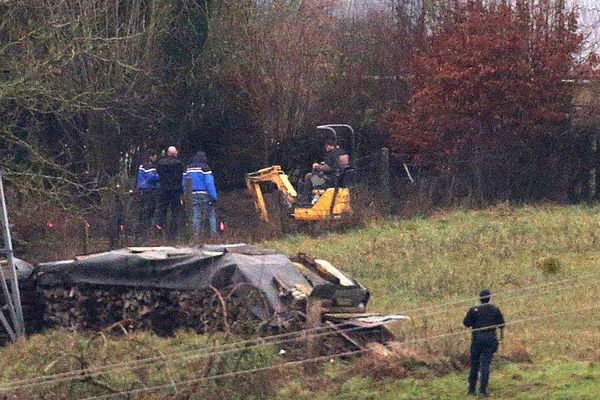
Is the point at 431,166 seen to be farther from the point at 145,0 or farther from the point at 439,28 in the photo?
the point at 145,0

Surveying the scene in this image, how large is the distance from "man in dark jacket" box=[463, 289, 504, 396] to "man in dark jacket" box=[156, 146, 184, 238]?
1398 centimetres

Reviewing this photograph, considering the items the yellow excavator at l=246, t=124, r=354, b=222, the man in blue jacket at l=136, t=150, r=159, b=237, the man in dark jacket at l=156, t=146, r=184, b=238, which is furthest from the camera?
the man in blue jacket at l=136, t=150, r=159, b=237

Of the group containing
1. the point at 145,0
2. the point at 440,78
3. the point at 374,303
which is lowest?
the point at 374,303

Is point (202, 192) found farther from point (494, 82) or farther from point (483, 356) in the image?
point (483, 356)

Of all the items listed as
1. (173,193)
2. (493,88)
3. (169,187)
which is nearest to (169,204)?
(173,193)

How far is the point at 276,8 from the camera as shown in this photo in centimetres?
3566

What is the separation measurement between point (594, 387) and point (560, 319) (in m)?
3.51

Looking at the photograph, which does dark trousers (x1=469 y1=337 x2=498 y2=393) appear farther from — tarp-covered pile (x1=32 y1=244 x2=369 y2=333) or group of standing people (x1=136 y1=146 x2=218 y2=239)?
group of standing people (x1=136 y1=146 x2=218 y2=239)

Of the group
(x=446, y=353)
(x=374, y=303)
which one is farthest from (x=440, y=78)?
(x=446, y=353)

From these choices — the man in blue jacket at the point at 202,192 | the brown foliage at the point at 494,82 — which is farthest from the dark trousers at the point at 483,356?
the brown foliage at the point at 494,82

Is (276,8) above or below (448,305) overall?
above

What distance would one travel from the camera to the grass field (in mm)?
13258

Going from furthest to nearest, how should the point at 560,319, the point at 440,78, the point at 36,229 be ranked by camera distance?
the point at 440,78
the point at 36,229
the point at 560,319

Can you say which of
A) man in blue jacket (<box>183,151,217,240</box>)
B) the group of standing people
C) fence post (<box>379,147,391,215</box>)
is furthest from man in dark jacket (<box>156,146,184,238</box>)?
fence post (<box>379,147,391,215</box>)
